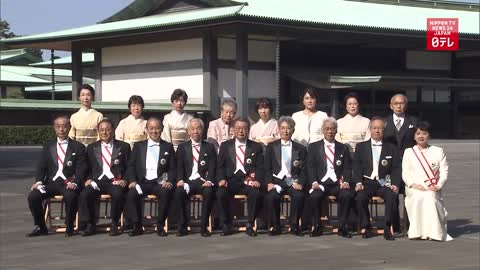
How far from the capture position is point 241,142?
35.0ft

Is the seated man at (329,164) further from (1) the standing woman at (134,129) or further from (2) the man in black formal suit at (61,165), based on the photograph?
(2) the man in black formal suit at (61,165)

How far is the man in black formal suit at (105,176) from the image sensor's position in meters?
10.3

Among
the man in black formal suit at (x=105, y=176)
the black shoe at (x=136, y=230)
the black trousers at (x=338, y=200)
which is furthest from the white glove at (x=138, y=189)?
the black trousers at (x=338, y=200)

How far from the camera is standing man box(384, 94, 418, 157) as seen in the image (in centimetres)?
1069

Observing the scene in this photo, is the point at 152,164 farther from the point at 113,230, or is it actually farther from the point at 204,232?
the point at 204,232

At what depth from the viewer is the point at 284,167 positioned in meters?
10.5

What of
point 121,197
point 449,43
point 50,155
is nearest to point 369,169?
point 121,197

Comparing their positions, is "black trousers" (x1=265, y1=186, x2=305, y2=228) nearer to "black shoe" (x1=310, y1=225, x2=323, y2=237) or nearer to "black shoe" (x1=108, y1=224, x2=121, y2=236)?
"black shoe" (x1=310, y1=225, x2=323, y2=237)

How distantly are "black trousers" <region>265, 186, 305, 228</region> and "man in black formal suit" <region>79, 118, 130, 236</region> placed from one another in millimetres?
1943

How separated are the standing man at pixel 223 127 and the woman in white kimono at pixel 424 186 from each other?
253cm

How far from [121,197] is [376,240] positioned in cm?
335

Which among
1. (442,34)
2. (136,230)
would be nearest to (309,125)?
(136,230)

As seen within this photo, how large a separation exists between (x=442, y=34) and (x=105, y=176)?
33468 millimetres

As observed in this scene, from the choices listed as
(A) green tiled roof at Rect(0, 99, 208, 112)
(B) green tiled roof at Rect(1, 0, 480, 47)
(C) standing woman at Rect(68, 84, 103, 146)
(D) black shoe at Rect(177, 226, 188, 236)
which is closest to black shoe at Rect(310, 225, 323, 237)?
(D) black shoe at Rect(177, 226, 188, 236)
